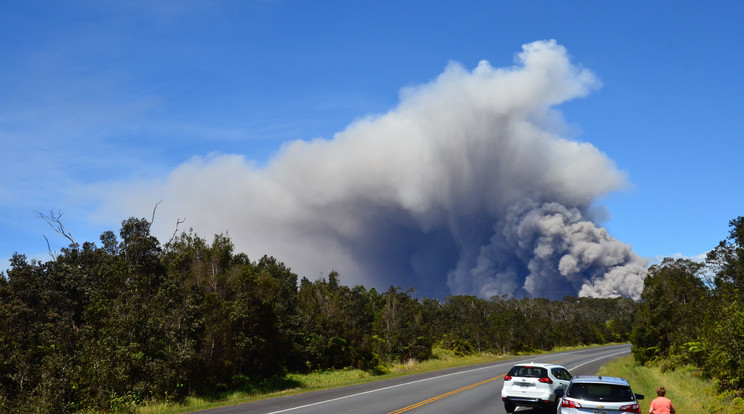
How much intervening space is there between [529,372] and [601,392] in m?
5.62

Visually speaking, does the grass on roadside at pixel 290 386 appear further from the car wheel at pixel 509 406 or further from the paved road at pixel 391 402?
the car wheel at pixel 509 406

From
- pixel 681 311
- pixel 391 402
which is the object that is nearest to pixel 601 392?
pixel 391 402

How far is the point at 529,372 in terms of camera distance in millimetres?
17641

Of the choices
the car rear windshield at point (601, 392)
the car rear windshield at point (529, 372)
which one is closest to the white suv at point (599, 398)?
the car rear windshield at point (601, 392)

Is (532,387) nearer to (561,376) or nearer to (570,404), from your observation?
(561,376)

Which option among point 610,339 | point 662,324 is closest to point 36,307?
point 662,324

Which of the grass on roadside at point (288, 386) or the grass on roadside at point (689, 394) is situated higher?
the grass on roadside at point (288, 386)

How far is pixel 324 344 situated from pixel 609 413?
1322 inches

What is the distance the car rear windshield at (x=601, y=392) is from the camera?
11914 mm

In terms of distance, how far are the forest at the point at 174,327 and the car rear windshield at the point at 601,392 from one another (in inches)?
364

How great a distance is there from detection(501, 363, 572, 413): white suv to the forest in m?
7.09

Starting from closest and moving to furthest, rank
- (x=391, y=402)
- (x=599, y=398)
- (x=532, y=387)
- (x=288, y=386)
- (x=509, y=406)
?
(x=599, y=398), (x=532, y=387), (x=509, y=406), (x=391, y=402), (x=288, y=386)

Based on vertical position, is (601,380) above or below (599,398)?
above

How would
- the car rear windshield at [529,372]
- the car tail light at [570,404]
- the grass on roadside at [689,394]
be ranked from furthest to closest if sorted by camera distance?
the grass on roadside at [689,394] → the car rear windshield at [529,372] → the car tail light at [570,404]
